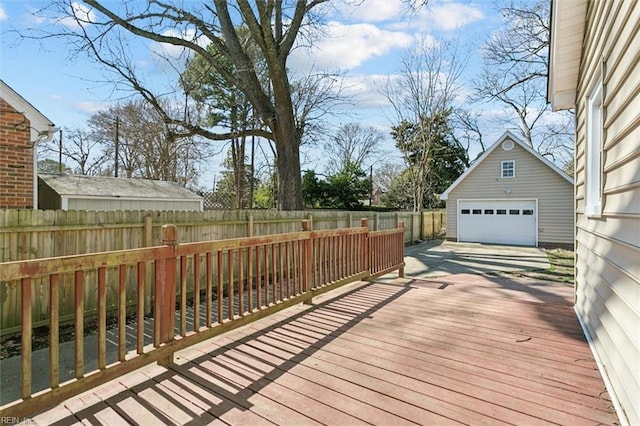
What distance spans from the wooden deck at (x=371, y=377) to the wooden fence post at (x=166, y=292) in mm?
236

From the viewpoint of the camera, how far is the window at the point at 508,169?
1364cm

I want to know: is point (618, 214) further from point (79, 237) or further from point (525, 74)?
point (525, 74)

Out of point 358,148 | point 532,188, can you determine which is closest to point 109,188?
point 532,188

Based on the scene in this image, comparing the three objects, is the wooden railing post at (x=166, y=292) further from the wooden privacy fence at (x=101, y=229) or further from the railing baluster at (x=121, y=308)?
the wooden privacy fence at (x=101, y=229)

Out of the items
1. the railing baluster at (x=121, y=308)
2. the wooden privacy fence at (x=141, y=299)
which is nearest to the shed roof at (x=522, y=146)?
the wooden privacy fence at (x=141, y=299)

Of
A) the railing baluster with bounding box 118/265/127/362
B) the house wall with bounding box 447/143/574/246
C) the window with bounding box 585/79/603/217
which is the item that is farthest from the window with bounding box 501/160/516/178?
the railing baluster with bounding box 118/265/127/362

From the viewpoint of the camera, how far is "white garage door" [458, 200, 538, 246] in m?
13.4

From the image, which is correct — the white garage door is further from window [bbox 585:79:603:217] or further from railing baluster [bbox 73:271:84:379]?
railing baluster [bbox 73:271:84:379]

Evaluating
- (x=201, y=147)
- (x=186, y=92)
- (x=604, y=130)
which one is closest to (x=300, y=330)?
(x=604, y=130)

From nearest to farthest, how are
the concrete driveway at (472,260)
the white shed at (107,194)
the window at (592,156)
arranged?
the window at (592,156), the concrete driveway at (472,260), the white shed at (107,194)

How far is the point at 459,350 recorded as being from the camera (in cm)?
283

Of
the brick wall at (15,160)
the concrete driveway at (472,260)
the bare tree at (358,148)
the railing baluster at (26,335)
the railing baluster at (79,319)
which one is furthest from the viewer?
the bare tree at (358,148)

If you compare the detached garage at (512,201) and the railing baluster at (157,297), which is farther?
the detached garage at (512,201)

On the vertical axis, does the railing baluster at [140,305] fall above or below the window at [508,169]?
below
